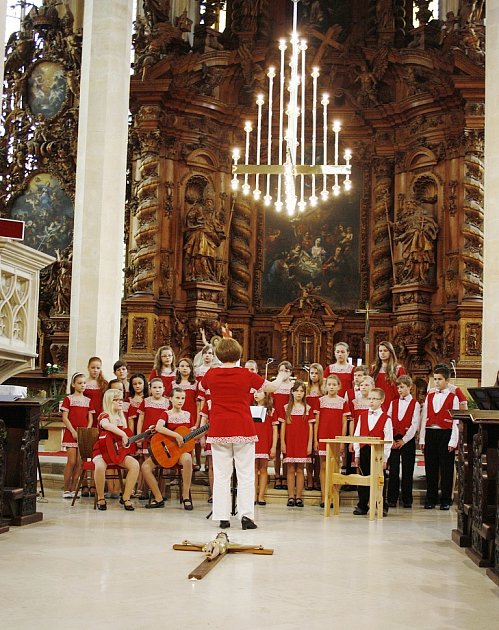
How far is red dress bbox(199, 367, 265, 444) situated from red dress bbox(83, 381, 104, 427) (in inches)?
135

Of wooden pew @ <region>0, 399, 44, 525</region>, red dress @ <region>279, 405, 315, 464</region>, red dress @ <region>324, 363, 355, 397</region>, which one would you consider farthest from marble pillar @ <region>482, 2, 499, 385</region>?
wooden pew @ <region>0, 399, 44, 525</region>

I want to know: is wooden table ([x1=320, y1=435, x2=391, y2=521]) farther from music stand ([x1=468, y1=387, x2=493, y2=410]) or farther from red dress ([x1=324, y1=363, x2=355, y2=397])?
music stand ([x1=468, y1=387, x2=493, y2=410])

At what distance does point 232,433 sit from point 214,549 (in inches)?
67.7

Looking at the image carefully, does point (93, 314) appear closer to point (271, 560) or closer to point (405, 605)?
point (271, 560)

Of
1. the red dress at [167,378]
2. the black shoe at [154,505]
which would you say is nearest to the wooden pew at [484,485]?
the black shoe at [154,505]

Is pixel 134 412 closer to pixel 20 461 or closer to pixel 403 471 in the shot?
pixel 20 461

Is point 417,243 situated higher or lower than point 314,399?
higher

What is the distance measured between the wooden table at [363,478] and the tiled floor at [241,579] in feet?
2.43

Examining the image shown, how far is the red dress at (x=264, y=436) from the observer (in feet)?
33.8

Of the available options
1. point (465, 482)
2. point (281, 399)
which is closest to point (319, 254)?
point (281, 399)

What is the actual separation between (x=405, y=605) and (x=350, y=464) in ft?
20.1

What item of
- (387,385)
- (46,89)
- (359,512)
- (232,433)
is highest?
(46,89)

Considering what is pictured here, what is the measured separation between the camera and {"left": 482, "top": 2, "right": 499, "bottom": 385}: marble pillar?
13.0 meters

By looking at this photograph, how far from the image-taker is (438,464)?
34.7 ft
